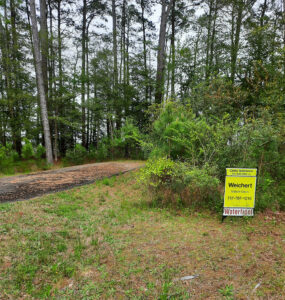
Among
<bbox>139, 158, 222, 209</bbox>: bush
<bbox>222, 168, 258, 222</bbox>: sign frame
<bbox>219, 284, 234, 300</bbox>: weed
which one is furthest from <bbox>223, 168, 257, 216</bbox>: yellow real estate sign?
<bbox>219, 284, 234, 300</bbox>: weed

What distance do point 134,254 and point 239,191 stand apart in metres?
2.22

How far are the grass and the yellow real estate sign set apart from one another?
265mm

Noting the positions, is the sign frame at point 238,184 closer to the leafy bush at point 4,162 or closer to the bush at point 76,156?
the leafy bush at point 4,162

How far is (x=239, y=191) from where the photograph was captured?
3.51m

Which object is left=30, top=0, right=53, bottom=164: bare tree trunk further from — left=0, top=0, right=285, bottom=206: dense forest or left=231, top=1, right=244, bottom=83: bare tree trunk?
left=231, top=1, right=244, bottom=83: bare tree trunk

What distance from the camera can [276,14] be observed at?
36.9 feet

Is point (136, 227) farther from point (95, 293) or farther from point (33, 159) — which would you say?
point (33, 159)

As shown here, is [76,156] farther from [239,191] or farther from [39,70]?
[239,191]

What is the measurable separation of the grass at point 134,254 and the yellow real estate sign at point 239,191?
0.27 metres

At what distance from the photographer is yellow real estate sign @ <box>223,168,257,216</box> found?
3.48 meters

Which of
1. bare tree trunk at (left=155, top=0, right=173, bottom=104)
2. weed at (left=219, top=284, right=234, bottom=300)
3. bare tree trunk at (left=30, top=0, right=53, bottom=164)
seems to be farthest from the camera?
bare tree trunk at (left=155, top=0, right=173, bottom=104)

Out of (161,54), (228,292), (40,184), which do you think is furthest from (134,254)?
(161,54)

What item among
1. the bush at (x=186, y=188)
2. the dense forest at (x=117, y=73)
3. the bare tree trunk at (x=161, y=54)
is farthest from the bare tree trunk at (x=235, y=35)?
the bush at (x=186, y=188)

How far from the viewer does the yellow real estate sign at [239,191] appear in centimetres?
348
